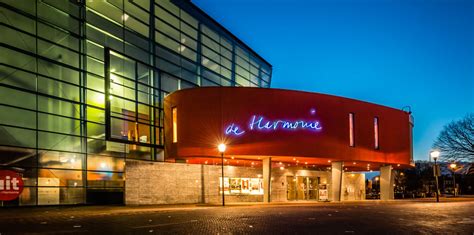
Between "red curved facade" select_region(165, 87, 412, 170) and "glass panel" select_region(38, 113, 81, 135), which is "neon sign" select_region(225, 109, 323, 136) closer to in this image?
"red curved facade" select_region(165, 87, 412, 170)

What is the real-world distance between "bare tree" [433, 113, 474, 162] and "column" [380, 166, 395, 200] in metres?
17.3

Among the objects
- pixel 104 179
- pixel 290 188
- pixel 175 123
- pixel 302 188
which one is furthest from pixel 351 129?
pixel 104 179

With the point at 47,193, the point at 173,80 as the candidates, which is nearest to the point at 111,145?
the point at 47,193

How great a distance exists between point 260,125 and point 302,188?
12.9 meters

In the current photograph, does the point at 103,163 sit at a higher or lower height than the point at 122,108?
lower

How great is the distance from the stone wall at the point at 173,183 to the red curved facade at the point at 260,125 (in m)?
1.59

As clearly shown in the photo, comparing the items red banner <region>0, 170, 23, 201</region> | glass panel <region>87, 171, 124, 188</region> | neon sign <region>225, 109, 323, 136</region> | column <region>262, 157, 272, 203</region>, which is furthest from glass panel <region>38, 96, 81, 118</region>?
column <region>262, 157, 272, 203</region>

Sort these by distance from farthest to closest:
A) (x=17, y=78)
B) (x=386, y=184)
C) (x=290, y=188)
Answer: (x=386, y=184), (x=290, y=188), (x=17, y=78)

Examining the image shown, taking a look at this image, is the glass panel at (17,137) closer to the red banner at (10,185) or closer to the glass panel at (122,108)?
the red banner at (10,185)

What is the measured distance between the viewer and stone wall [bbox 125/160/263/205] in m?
33.9

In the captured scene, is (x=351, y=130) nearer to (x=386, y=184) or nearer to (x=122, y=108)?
(x=386, y=184)

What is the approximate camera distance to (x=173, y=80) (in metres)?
47.1

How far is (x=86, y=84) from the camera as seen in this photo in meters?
37.9

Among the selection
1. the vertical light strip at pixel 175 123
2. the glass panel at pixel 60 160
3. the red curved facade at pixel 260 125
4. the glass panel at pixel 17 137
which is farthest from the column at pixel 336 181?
the glass panel at pixel 17 137
